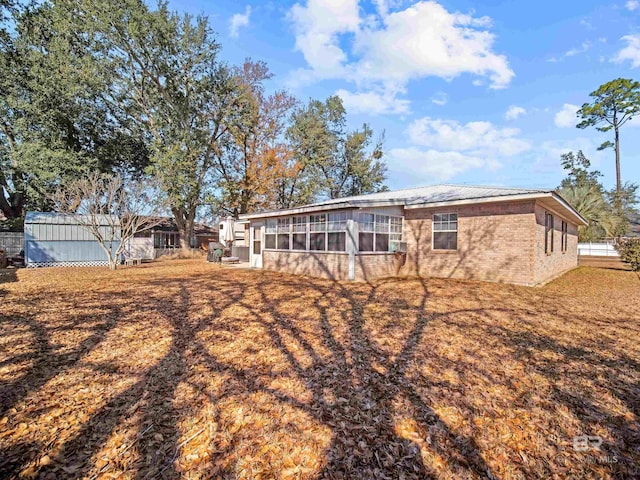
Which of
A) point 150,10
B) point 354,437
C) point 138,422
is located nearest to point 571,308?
point 354,437

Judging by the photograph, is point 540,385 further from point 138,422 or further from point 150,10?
point 150,10

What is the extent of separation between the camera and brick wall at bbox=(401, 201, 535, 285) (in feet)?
33.9

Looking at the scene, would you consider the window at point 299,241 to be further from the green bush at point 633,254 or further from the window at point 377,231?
the green bush at point 633,254

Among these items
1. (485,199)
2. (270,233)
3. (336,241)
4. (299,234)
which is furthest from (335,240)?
(485,199)

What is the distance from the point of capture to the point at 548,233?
475 inches

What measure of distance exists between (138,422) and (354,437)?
6.47 ft

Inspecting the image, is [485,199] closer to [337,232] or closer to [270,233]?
[337,232]

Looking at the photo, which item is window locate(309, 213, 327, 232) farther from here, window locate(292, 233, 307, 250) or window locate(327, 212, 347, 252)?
window locate(292, 233, 307, 250)

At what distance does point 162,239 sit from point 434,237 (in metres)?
25.1

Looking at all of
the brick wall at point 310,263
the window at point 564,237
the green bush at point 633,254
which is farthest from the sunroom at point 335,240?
the green bush at point 633,254

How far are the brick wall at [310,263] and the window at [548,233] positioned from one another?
24.2 feet

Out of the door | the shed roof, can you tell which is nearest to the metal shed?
the shed roof

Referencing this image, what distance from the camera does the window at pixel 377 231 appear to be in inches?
454

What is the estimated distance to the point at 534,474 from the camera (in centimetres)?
228
